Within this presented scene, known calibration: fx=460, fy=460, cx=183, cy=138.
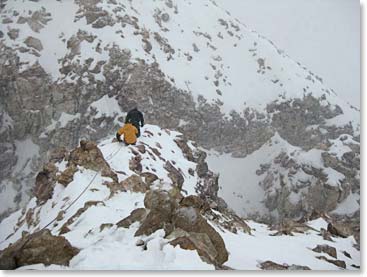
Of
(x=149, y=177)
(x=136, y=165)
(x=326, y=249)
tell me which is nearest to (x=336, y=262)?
(x=326, y=249)

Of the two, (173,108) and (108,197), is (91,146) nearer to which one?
(108,197)

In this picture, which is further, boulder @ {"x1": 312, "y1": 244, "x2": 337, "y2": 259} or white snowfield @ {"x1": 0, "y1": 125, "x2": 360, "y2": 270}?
boulder @ {"x1": 312, "y1": 244, "x2": 337, "y2": 259}

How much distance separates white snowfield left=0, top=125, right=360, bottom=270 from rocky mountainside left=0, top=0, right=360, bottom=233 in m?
12.3

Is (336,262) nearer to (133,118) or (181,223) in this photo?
(181,223)

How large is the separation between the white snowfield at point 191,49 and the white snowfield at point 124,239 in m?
18.3

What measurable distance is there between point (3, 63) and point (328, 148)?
1915 centimetres

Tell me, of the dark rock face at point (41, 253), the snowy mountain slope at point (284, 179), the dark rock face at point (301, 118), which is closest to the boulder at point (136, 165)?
the dark rock face at point (41, 253)

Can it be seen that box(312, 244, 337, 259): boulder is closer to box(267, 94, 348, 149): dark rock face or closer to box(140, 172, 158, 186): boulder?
box(140, 172, 158, 186): boulder

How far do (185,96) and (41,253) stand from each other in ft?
79.6

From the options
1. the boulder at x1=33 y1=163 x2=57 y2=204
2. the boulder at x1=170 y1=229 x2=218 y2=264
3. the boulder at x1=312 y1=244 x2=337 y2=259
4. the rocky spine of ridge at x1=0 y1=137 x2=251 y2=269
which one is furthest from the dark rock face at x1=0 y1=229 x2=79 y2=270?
the boulder at x1=312 y1=244 x2=337 y2=259

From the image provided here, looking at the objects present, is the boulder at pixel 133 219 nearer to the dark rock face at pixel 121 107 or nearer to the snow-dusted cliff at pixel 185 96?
the snow-dusted cliff at pixel 185 96

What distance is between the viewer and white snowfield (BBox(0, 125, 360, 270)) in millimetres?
4902

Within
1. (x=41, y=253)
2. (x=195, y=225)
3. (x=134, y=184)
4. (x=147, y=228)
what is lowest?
(x=41, y=253)

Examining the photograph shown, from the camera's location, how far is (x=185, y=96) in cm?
2892
